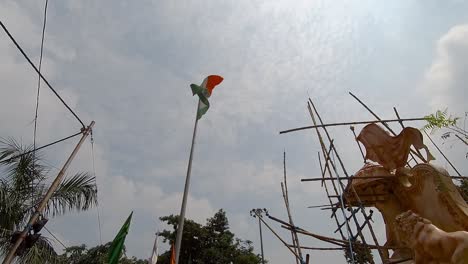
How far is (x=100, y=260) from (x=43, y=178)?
32.5 feet

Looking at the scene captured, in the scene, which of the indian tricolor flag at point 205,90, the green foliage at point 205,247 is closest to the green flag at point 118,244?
the indian tricolor flag at point 205,90

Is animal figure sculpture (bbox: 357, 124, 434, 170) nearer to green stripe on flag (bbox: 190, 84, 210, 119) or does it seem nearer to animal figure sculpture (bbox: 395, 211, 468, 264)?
animal figure sculpture (bbox: 395, 211, 468, 264)

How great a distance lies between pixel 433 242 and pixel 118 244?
643 cm

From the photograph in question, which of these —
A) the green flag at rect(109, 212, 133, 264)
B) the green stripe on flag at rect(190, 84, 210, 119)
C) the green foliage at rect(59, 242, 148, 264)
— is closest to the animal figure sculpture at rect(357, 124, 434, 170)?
the green stripe on flag at rect(190, 84, 210, 119)

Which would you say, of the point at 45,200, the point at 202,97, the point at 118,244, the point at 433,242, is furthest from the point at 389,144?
the point at 45,200

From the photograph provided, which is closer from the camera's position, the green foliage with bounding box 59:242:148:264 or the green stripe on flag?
the green stripe on flag

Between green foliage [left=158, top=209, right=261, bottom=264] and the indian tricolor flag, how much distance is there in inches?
596

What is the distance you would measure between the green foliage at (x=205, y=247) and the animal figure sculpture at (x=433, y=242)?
1947cm

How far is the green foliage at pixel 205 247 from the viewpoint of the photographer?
2273 centimetres

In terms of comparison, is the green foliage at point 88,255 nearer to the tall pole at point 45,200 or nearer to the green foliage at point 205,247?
the green foliage at point 205,247

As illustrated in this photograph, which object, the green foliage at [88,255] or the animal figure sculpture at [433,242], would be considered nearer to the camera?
the animal figure sculpture at [433,242]

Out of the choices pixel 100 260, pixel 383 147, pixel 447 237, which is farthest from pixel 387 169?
pixel 100 260

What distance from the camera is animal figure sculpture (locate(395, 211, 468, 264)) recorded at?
4090mm

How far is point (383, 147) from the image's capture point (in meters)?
6.80
